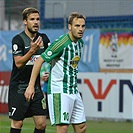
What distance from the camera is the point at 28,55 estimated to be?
8250 mm

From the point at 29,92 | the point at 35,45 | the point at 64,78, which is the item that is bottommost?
the point at 29,92

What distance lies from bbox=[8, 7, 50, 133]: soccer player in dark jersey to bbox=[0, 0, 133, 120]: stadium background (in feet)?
24.7

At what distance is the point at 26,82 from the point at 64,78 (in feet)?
2.87

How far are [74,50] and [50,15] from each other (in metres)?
10.9

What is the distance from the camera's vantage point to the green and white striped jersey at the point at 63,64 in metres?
8.00

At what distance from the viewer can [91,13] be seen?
17.8m

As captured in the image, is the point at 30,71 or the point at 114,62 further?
the point at 114,62

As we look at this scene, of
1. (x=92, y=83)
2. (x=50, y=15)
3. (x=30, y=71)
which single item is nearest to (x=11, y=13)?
(x=50, y=15)

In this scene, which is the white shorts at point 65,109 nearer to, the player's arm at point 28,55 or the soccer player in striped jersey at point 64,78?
the soccer player in striped jersey at point 64,78

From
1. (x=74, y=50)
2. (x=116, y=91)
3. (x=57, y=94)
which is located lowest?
(x=116, y=91)

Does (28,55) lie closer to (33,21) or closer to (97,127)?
(33,21)

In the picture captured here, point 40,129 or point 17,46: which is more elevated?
point 17,46

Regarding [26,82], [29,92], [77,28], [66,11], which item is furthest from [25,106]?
[66,11]

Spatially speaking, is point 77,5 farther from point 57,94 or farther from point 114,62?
point 57,94
